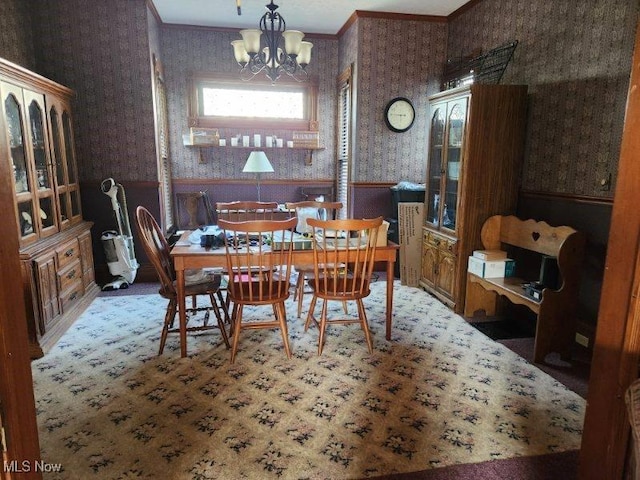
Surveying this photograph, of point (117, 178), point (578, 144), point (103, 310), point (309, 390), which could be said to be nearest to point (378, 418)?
point (309, 390)

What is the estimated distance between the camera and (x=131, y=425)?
2.13 metres

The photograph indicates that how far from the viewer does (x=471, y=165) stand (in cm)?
348

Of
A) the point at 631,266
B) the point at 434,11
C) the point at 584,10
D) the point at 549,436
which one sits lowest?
the point at 549,436

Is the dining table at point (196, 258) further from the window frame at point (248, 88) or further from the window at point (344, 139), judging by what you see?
the window frame at point (248, 88)

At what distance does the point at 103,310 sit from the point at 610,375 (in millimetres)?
3814

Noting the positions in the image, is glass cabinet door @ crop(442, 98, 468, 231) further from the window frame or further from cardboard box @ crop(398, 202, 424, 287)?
the window frame

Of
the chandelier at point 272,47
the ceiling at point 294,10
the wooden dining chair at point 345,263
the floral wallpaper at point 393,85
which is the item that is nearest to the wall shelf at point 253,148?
the floral wallpaper at point 393,85

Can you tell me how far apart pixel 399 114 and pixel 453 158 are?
54.2 inches

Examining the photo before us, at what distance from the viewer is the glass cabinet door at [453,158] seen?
3.60 m

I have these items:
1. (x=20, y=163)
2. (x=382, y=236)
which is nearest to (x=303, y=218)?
(x=382, y=236)

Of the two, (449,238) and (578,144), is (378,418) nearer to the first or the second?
(449,238)

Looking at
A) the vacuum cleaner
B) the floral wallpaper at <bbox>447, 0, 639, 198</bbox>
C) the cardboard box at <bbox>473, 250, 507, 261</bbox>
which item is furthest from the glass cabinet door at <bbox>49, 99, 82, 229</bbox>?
the floral wallpaper at <bbox>447, 0, 639, 198</bbox>

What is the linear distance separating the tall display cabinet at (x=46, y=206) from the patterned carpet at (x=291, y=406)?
300 mm

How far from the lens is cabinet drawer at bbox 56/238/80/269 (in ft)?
11.0
